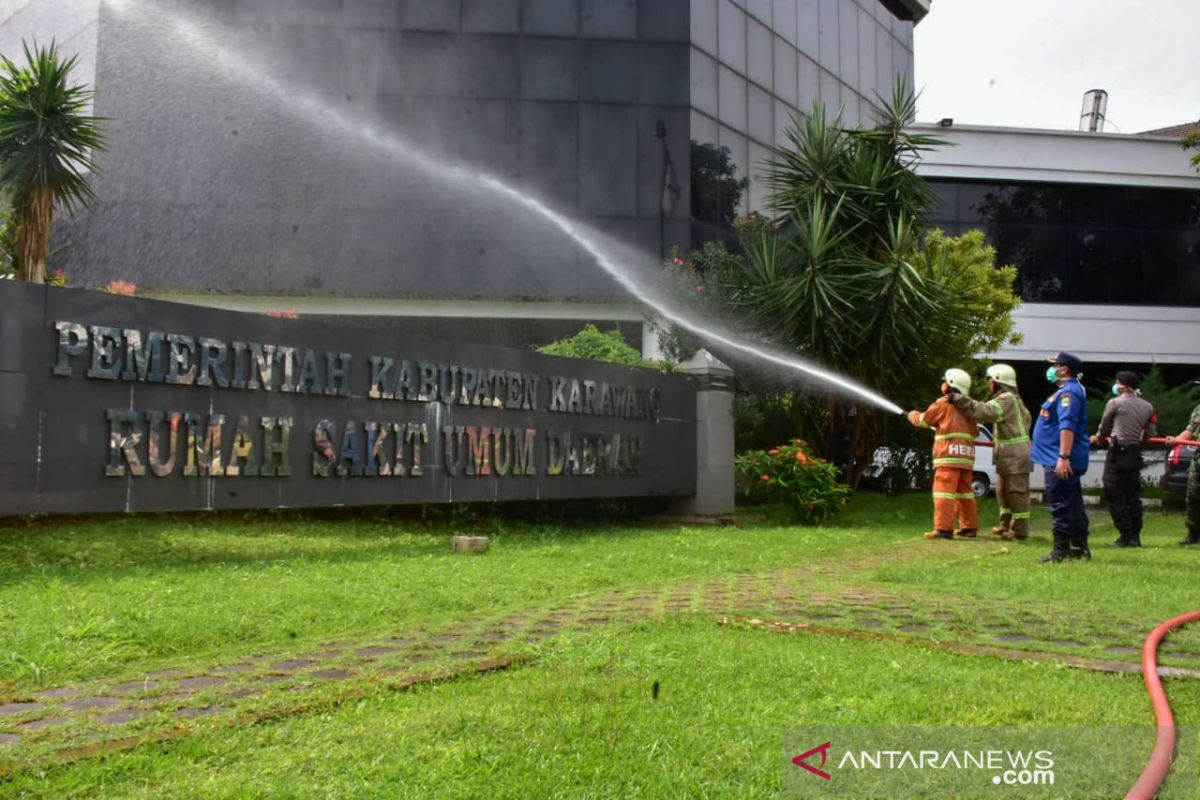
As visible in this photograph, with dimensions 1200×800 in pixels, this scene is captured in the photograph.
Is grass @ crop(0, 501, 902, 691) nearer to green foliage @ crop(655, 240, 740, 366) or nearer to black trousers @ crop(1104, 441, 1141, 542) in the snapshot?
black trousers @ crop(1104, 441, 1141, 542)

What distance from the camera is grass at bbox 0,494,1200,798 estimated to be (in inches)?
136

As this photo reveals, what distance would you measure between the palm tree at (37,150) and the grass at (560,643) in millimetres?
6163

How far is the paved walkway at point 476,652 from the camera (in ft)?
13.2

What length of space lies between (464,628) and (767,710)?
2.39 metres

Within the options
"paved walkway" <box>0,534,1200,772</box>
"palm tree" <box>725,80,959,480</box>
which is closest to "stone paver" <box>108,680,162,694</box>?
"paved walkway" <box>0,534,1200,772</box>

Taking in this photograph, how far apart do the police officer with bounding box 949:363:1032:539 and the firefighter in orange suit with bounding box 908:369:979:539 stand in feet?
0.59

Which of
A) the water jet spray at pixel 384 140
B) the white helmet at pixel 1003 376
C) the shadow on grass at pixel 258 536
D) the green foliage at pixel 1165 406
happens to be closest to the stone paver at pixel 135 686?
the shadow on grass at pixel 258 536

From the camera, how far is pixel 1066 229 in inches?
1373

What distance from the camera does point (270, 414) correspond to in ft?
32.1

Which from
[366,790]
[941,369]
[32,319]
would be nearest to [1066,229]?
[941,369]

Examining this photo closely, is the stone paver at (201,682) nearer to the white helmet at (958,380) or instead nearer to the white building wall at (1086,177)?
the white helmet at (958,380)

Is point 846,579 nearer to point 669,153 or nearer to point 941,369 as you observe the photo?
point 941,369

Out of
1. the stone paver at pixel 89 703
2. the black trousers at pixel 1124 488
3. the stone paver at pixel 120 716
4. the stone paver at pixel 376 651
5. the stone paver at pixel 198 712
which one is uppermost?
the black trousers at pixel 1124 488

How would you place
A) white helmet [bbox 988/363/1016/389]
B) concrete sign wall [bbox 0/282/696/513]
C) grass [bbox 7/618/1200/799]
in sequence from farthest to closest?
white helmet [bbox 988/363/1016/389] < concrete sign wall [bbox 0/282/696/513] < grass [bbox 7/618/1200/799]
